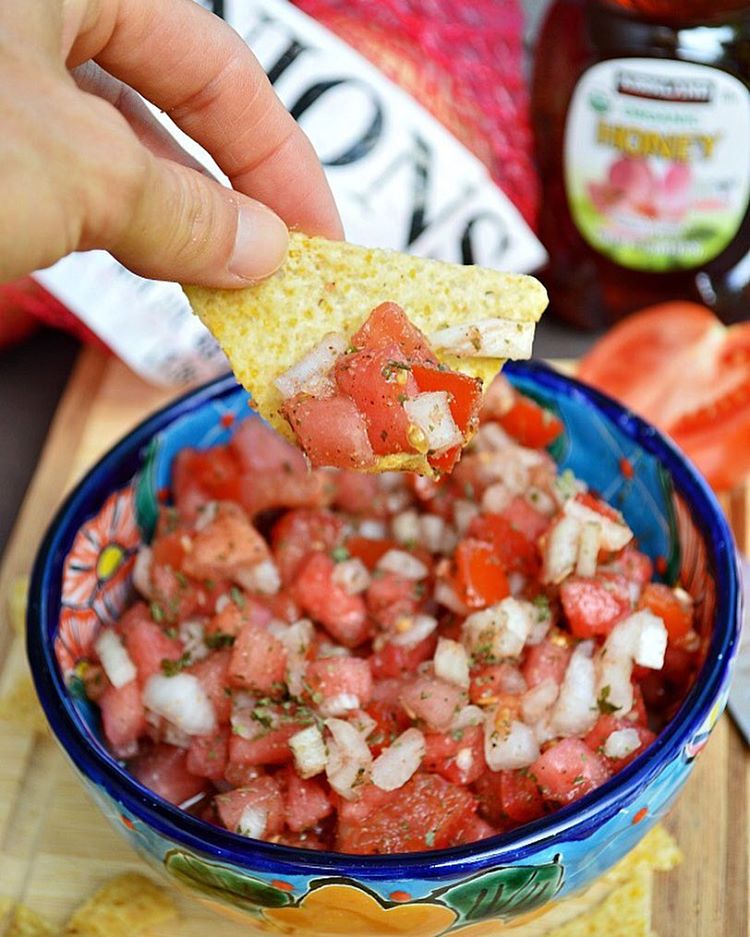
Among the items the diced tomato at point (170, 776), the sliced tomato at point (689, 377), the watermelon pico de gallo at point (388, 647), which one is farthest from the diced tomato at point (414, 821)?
the sliced tomato at point (689, 377)

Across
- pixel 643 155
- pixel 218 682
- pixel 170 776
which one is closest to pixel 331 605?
pixel 218 682

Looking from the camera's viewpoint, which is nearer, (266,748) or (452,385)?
(452,385)

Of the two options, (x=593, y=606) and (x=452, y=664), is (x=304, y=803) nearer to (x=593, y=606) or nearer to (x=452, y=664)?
(x=452, y=664)

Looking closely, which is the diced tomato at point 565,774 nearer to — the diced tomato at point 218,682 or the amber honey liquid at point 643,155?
the diced tomato at point 218,682

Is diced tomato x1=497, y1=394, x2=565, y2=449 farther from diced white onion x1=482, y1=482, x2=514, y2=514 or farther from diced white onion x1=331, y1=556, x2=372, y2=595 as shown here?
diced white onion x1=331, y1=556, x2=372, y2=595

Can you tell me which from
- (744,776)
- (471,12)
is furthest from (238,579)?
(471,12)

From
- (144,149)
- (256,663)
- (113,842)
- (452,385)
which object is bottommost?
(113,842)
